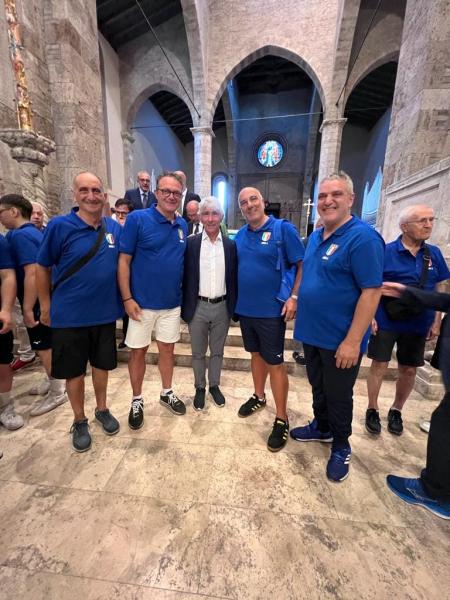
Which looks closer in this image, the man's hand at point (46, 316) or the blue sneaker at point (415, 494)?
the blue sneaker at point (415, 494)

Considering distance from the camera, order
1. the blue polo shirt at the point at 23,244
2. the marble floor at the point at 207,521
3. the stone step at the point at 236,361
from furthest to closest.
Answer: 1. the stone step at the point at 236,361
2. the blue polo shirt at the point at 23,244
3. the marble floor at the point at 207,521

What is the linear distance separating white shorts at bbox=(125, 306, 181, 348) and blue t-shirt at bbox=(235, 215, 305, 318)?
0.67m

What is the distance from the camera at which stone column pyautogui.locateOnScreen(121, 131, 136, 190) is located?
10133 millimetres

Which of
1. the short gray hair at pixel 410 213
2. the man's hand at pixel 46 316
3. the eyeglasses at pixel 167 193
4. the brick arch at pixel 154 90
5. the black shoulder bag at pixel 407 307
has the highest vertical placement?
the brick arch at pixel 154 90

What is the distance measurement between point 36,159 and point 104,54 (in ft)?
26.7

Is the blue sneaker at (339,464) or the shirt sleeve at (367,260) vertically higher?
the shirt sleeve at (367,260)

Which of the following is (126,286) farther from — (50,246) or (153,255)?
(50,246)

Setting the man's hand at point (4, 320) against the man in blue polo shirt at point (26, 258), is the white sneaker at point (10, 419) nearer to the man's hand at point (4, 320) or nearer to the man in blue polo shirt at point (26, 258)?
the man in blue polo shirt at point (26, 258)

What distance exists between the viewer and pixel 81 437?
203 cm

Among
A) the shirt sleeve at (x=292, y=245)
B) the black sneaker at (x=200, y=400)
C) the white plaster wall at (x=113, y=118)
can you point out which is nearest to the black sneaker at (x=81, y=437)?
the black sneaker at (x=200, y=400)

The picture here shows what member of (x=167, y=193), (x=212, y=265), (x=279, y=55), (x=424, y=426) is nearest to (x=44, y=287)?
(x=167, y=193)

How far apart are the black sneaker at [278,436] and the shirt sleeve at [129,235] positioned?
1781mm

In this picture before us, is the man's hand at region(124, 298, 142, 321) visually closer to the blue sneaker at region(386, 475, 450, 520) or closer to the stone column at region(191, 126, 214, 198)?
the blue sneaker at region(386, 475, 450, 520)

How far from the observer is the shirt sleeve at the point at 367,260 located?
1472mm
